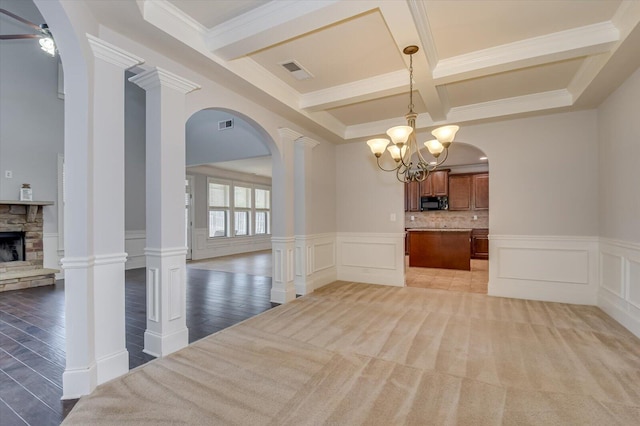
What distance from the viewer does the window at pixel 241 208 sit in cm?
998

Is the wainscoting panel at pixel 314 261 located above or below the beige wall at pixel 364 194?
below

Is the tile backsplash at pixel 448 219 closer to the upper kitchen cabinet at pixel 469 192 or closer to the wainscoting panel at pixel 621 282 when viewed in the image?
the upper kitchen cabinet at pixel 469 192

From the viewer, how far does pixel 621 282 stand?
130 inches

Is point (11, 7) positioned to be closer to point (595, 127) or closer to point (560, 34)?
point (560, 34)

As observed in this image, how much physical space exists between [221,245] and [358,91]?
7.05m

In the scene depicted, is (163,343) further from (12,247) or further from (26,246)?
(12,247)

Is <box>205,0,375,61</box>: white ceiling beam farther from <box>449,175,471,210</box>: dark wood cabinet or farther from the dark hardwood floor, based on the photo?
<box>449,175,471,210</box>: dark wood cabinet

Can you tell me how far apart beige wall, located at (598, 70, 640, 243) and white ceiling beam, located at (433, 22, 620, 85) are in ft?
2.54

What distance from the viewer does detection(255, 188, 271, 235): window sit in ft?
35.6

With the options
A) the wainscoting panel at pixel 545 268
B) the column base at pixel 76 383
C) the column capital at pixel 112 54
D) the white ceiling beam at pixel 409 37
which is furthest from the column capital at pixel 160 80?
the wainscoting panel at pixel 545 268

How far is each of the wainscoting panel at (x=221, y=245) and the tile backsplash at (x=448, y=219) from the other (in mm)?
5119

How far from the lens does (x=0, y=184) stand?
505 centimetres

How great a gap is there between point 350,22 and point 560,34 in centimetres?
187

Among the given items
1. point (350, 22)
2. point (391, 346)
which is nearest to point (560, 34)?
point (350, 22)
